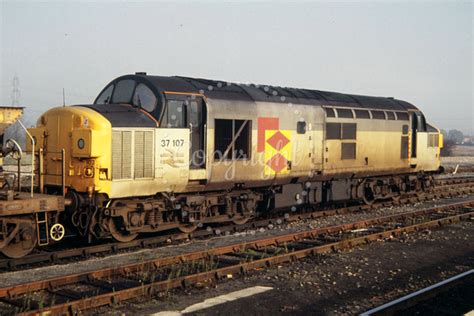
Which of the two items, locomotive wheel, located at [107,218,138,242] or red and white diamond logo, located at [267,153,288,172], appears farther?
red and white diamond logo, located at [267,153,288,172]

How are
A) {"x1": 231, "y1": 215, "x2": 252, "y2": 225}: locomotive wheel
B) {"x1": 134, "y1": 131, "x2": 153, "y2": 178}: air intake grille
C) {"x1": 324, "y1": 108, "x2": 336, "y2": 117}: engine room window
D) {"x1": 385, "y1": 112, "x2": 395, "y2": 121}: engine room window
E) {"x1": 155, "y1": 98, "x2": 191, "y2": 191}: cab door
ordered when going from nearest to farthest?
{"x1": 134, "y1": 131, "x2": 153, "y2": 178}: air intake grille, {"x1": 155, "y1": 98, "x2": 191, "y2": 191}: cab door, {"x1": 231, "y1": 215, "x2": 252, "y2": 225}: locomotive wheel, {"x1": 324, "y1": 108, "x2": 336, "y2": 117}: engine room window, {"x1": 385, "y1": 112, "x2": 395, "y2": 121}: engine room window

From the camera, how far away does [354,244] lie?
12367 millimetres

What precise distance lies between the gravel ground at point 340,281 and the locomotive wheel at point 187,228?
11.6 ft

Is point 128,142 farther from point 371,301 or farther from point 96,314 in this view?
point 371,301

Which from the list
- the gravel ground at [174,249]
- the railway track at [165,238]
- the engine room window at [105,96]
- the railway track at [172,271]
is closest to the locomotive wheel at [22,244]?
the railway track at [165,238]

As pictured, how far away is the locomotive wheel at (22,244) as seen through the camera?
31.9ft

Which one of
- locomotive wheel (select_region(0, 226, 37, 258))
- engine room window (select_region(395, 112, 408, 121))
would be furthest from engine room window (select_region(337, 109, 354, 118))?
locomotive wheel (select_region(0, 226, 37, 258))

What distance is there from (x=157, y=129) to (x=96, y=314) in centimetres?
542

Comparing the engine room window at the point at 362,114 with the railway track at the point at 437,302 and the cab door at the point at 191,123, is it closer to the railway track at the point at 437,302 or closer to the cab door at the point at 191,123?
the cab door at the point at 191,123

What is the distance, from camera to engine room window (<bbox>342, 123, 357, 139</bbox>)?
17453 millimetres

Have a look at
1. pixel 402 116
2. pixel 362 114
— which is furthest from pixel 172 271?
pixel 402 116

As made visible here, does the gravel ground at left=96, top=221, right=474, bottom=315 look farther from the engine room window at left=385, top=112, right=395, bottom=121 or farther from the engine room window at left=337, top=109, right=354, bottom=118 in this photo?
the engine room window at left=385, top=112, right=395, bottom=121

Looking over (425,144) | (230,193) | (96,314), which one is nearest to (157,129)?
(230,193)

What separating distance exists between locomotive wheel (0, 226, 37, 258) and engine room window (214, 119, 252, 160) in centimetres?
504
